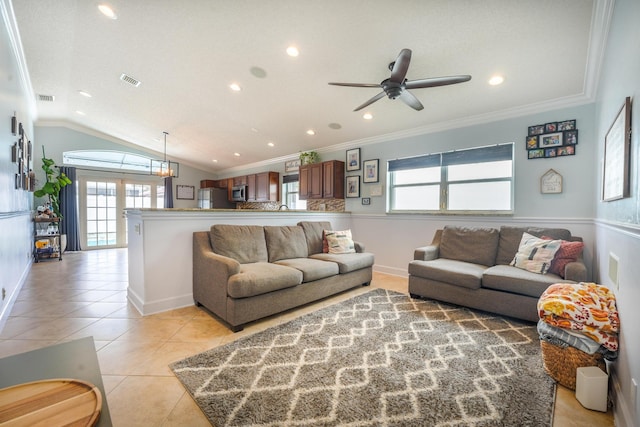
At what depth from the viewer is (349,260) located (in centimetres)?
343

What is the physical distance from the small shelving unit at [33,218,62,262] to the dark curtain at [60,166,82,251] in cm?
57

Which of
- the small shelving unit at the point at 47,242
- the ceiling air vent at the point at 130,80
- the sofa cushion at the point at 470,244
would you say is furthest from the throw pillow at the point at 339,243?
the small shelving unit at the point at 47,242

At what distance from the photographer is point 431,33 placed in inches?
99.2

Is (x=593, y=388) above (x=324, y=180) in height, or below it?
below

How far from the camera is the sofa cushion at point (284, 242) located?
3.37m

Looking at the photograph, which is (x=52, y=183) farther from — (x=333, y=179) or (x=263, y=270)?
(x=263, y=270)

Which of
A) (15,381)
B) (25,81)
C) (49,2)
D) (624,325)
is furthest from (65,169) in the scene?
(624,325)

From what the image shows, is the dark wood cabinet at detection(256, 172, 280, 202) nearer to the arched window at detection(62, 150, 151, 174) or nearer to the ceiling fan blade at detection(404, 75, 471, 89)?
the arched window at detection(62, 150, 151, 174)

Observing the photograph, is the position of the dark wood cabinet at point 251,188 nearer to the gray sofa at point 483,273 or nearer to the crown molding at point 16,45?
the crown molding at point 16,45

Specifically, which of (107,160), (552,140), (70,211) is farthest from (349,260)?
(107,160)

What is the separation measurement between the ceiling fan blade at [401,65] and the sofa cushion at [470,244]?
2.16 meters

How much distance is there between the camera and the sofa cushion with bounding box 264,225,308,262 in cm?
337

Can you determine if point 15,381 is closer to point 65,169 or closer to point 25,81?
point 25,81

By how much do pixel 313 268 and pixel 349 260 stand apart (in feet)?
2.09
